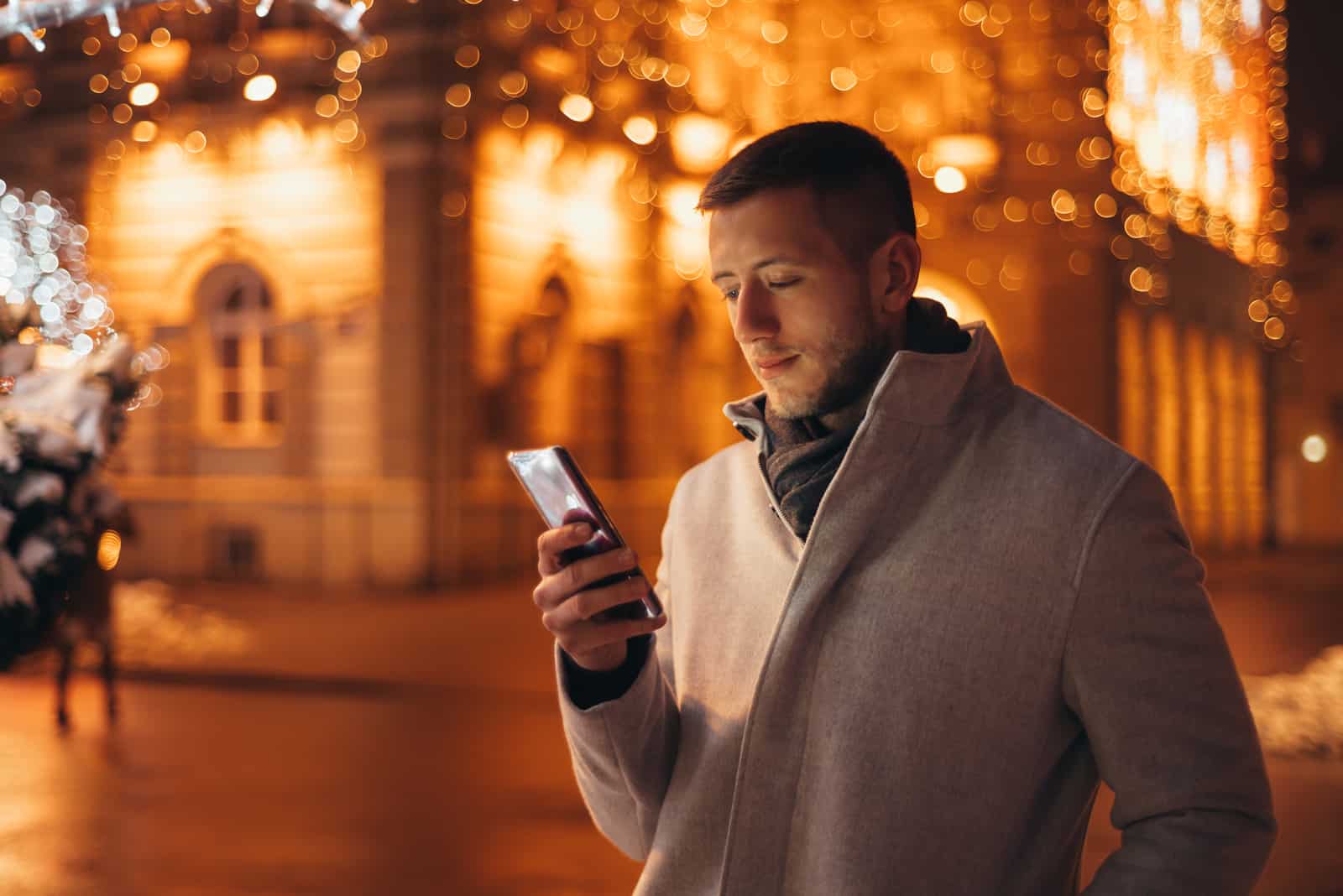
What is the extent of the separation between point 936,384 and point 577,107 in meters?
16.3

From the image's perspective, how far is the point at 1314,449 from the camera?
3281 cm

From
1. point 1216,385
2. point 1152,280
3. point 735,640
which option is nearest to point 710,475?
point 735,640

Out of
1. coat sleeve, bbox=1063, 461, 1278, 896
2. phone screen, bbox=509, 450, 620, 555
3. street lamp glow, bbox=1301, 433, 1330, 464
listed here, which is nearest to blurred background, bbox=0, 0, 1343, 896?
phone screen, bbox=509, 450, 620, 555

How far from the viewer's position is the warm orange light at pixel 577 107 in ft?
56.4

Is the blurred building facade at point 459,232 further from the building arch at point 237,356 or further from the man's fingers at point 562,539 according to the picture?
the man's fingers at point 562,539

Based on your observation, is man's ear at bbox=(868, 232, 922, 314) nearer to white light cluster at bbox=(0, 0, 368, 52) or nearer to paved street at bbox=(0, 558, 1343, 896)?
white light cluster at bbox=(0, 0, 368, 52)

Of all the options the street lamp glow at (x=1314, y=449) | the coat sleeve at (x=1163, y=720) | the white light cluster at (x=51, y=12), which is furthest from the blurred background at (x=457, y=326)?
the street lamp glow at (x=1314, y=449)

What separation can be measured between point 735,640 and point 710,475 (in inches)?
12.1

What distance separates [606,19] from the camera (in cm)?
1808

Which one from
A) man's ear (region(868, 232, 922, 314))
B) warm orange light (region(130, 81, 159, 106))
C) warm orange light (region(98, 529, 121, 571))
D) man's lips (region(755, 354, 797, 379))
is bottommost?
warm orange light (region(98, 529, 121, 571))

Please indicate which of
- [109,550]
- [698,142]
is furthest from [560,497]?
[698,142]

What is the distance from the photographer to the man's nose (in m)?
Result: 1.67

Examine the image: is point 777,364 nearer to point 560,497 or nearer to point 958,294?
point 560,497

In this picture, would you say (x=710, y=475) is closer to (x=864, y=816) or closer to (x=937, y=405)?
(x=937, y=405)
